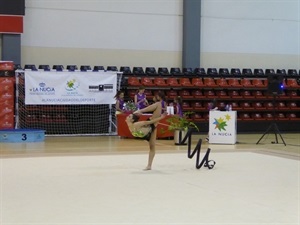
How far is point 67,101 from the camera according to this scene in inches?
808

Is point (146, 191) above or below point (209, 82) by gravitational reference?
below

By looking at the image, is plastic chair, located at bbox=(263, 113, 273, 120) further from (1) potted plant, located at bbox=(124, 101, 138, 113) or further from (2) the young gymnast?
(2) the young gymnast

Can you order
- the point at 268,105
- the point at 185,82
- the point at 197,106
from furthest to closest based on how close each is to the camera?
the point at 268,105
the point at 197,106
the point at 185,82

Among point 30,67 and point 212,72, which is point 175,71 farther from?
point 30,67

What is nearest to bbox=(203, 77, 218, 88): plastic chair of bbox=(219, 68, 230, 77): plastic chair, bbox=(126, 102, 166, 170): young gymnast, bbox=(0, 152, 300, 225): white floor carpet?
bbox=(219, 68, 230, 77): plastic chair

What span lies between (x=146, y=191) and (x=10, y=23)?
14553 millimetres

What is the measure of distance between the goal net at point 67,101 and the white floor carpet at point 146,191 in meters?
6.77

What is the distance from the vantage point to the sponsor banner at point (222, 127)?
60.9 feet

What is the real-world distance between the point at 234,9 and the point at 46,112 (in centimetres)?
1087

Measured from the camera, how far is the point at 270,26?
2630cm

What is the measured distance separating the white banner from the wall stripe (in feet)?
9.02

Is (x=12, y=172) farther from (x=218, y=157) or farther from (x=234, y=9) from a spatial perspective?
(x=234, y=9)

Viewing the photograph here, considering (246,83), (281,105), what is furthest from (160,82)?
(281,105)

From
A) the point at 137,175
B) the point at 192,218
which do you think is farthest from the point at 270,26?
the point at 192,218
